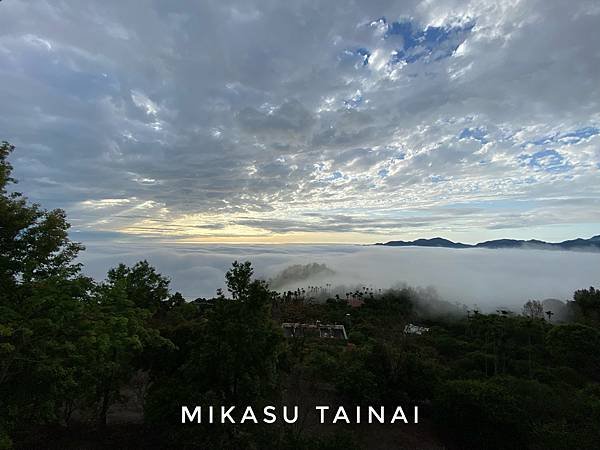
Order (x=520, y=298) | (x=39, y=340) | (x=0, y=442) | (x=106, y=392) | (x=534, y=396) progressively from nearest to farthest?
(x=0, y=442), (x=39, y=340), (x=106, y=392), (x=534, y=396), (x=520, y=298)

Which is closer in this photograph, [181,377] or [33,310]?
[33,310]

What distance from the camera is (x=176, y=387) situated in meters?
10.8

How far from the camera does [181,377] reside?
1173 cm

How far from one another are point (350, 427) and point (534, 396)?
28.1 ft

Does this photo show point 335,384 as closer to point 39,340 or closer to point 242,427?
point 242,427

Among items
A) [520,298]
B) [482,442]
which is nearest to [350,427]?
[482,442]

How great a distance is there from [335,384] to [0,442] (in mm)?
14032

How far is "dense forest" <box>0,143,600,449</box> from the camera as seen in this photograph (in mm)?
8336

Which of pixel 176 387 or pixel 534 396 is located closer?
pixel 176 387

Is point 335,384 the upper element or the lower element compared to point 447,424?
upper

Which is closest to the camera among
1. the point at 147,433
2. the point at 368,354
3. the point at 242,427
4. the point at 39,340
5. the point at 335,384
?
the point at 39,340

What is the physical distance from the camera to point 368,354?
19438 mm

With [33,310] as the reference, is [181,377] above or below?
below

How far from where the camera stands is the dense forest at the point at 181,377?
8.34m
